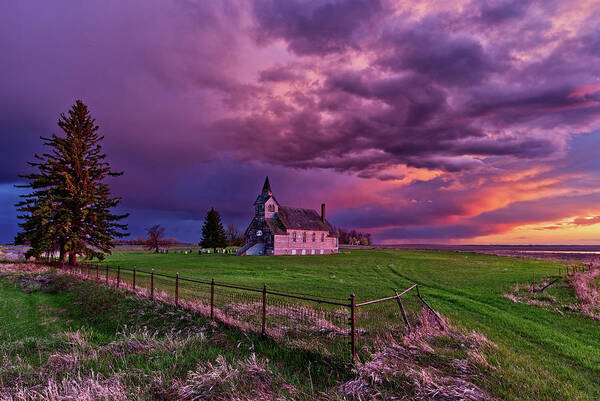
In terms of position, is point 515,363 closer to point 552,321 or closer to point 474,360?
point 474,360

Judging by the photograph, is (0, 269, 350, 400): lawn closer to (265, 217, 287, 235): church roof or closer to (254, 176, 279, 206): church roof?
(265, 217, 287, 235): church roof

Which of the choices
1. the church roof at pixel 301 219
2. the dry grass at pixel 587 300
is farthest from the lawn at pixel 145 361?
the church roof at pixel 301 219

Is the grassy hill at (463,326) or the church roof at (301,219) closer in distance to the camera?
the grassy hill at (463,326)

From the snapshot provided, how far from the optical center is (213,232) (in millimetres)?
72562

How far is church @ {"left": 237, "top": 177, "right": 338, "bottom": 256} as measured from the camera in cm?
5881

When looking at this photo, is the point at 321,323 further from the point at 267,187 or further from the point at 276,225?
the point at 267,187

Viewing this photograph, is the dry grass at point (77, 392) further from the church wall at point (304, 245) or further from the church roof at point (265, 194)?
the church roof at point (265, 194)

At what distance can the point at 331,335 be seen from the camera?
830 centimetres

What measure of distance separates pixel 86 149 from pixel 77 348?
34855 mm

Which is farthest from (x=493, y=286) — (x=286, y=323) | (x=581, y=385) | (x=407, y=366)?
(x=407, y=366)

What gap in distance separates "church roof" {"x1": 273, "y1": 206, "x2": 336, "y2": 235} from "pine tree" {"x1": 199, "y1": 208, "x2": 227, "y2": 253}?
18.2 m

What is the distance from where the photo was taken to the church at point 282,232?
2315 inches

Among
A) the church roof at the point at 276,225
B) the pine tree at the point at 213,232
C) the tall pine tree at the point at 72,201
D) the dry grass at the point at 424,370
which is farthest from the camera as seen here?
the pine tree at the point at 213,232

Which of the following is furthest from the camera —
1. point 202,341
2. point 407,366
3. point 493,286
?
point 493,286
